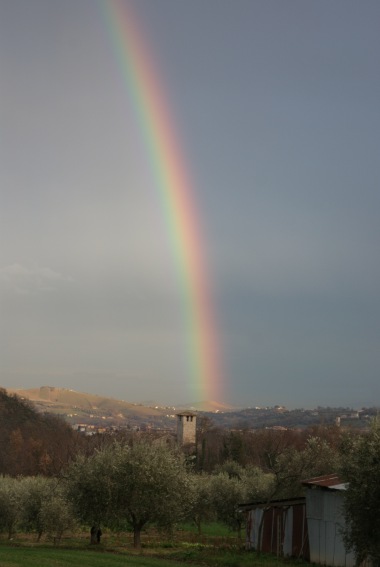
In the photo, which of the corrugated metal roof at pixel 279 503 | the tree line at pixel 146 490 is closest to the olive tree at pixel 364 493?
the tree line at pixel 146 490

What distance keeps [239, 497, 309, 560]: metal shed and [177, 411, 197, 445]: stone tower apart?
115 m

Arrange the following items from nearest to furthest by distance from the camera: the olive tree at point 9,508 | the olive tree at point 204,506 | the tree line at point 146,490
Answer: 1. the tree line at point 146,490
2. the olive tree at point 9,508
3. the olive tree at point 204,506

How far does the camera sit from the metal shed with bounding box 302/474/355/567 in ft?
104

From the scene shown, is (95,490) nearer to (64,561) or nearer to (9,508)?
(9,508)

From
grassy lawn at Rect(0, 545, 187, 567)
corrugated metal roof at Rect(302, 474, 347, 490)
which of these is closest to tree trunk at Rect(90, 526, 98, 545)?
grassy lawn at Rect(0, 545, 187, 567)

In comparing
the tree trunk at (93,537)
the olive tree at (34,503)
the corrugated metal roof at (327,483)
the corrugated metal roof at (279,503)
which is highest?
the corrugated metal roof at (327,483)

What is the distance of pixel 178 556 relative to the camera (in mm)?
33719

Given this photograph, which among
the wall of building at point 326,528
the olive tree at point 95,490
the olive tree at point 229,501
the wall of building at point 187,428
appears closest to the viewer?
the wall of building at point 326,528

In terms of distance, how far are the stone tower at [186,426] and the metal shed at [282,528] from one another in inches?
4537

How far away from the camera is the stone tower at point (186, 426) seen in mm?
155875

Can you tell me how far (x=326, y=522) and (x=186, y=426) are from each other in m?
126

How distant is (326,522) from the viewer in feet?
109

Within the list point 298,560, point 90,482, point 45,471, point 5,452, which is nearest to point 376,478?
point 298,560

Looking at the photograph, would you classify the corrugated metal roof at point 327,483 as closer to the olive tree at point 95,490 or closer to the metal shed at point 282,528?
the metal shed at point 282,528
